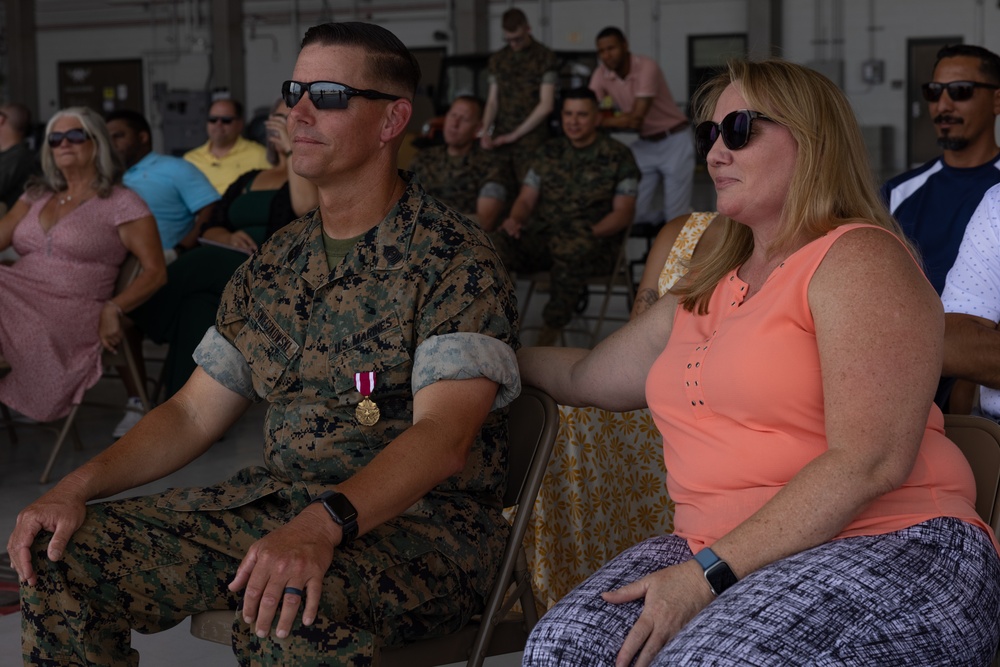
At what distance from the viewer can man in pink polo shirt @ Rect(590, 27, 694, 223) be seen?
29.7ft

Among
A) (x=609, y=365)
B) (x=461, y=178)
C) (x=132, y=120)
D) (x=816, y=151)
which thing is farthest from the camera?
(x=461, y=178)

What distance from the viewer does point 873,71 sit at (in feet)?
54.4

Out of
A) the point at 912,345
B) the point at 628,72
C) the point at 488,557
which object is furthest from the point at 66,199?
the point at 628,72

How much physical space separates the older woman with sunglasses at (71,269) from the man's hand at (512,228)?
2686 millimetres

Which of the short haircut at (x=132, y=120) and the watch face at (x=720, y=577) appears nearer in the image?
the watch face at (x=720, y=577)

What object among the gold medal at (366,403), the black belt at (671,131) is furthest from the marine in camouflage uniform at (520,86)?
the gold medal at (366,403)

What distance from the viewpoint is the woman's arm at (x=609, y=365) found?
2.12 meters

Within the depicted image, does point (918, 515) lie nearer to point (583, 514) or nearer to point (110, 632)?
point (583, 514)

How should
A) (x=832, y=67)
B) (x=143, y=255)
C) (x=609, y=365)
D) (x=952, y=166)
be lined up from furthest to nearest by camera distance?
(x=832, y=67) → (x=143, y=255) → (x=952, y=166) → (x=609, y=365)

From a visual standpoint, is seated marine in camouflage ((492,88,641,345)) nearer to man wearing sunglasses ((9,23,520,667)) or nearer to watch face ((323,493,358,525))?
man wearing sunglasses ((9,23,520,667))

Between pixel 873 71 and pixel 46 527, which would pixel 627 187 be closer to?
pixel 46 527

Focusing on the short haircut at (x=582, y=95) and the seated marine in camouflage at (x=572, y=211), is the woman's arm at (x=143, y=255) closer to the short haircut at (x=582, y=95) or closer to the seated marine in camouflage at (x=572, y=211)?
the seated marine in camouflage at (x=572, y=211)

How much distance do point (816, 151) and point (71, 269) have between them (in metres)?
3.88

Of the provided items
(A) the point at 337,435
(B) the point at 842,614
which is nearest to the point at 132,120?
(A) the point at 337,435
